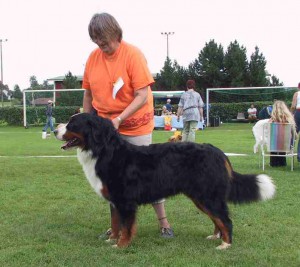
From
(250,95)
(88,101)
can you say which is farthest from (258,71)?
(88,101)

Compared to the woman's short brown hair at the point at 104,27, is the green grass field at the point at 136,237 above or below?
below

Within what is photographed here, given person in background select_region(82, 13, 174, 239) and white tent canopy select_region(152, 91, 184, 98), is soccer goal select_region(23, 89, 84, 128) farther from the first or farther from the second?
person in background select_region(82, 13, 174, 239)

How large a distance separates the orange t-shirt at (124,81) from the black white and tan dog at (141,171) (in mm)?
342

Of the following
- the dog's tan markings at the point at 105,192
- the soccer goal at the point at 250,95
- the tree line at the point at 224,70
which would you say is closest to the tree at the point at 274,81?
the tree line at the point at 224,70

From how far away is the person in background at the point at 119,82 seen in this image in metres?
4.15

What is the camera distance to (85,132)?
13.2 ft

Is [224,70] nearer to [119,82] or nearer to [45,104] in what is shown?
[45,104]

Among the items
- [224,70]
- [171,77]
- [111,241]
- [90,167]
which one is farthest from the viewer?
[171,77]

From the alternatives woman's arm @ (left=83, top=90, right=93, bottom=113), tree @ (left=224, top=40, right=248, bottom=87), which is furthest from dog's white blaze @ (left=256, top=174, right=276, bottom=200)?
tree @ (left=224, top=40, right=248, bottom=87)

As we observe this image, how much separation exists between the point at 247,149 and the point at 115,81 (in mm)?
9409

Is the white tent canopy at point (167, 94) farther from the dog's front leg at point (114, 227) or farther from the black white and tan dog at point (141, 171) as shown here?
the black white and tan dog at point (141, 171)

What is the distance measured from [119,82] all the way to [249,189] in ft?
5.39

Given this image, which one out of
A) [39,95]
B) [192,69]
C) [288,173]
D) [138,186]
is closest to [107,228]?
[138,186]

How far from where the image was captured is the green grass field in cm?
382
